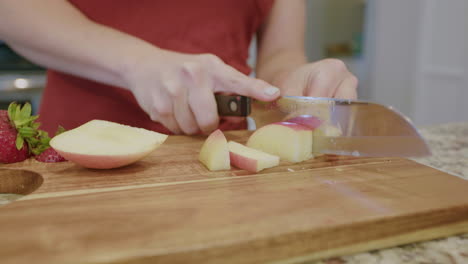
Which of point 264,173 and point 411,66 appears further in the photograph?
point 411,66

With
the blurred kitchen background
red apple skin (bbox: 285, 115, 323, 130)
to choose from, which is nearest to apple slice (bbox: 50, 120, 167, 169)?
red apple skin (bbox: 285, 115, 323, 130)

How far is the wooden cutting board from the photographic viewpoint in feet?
1.57

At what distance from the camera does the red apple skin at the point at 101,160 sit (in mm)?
740

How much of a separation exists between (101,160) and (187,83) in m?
0.28

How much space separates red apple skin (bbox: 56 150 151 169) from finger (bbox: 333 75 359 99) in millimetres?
548

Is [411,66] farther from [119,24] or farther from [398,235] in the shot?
[398,235]

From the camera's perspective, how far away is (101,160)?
742 millimetres

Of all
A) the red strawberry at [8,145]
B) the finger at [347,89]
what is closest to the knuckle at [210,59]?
the finger at [347,89]

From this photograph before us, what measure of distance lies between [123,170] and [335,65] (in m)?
0.61

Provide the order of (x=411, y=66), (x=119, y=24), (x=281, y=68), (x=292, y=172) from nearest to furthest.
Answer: (x=292, y=172), (x=119, y=24), (x=281, y=68), (x=411, y=66)

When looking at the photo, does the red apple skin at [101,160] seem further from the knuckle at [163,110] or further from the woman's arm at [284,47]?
the woman's arm at [284,47]

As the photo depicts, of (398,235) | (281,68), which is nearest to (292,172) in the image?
(398,235)

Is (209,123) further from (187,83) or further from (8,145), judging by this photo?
(8,145)

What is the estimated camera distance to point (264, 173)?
0.76 m
